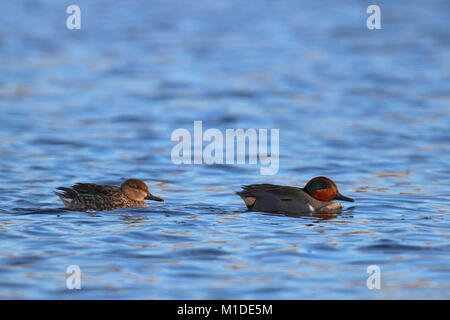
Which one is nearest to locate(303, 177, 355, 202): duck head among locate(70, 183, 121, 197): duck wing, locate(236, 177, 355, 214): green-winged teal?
locate(236, 177, 355, 214): green-winged teal

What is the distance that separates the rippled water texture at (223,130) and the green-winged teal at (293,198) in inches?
8.7

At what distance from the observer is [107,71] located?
24609 mm

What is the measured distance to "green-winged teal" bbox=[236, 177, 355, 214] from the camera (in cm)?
1196

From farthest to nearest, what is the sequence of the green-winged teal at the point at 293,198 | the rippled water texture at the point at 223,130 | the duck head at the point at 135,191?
the duck head at the point at 135,191 → the green-winged teal at the point at 293,198 → the rippled water texture at the point at 223,130

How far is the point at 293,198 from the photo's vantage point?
39.5 ft

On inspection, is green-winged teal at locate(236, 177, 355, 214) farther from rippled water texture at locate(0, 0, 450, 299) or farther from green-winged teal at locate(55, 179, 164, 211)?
green-winged teal at locate(55, 179, 164, 211)

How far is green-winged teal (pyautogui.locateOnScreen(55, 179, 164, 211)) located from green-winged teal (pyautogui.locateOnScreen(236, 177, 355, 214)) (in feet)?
4.01

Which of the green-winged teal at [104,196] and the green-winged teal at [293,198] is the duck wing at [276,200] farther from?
the green-winged teal at [104,196]

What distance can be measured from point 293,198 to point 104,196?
2.40 metres

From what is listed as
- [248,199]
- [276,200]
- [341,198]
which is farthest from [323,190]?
[248,199]

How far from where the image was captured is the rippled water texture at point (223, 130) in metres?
9.24

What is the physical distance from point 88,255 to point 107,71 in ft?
50.5

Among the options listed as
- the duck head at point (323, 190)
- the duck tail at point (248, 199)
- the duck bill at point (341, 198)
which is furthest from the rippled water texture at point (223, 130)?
the duck head at point (323, 190)

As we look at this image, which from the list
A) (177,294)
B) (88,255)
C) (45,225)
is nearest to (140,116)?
(45,225)
